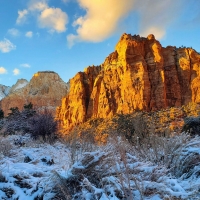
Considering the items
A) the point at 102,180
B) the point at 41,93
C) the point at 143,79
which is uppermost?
the point at 41,93

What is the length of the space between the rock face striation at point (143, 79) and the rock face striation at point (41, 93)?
51132 millimetres

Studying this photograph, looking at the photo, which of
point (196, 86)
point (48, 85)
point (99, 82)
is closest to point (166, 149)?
point (196, 86)

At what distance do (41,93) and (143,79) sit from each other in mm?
73311

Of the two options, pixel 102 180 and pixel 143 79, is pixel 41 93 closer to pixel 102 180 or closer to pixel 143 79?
pixel 143 79

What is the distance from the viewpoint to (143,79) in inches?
1829

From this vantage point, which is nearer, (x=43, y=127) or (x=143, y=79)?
(x=43, y=127)

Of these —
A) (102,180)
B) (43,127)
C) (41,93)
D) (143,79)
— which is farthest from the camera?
(41,93)

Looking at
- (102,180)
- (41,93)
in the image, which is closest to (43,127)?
(102,180)

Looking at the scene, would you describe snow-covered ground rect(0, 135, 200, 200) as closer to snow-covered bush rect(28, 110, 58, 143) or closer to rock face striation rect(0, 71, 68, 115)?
snow-covered bush rect(28, 110, 58, 143)

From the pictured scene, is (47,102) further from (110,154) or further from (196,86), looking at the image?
(110,154)

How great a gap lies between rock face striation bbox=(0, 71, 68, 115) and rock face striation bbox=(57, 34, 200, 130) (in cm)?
5113

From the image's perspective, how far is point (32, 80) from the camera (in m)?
120

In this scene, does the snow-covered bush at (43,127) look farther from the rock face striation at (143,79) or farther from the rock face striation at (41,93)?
A: the rock face striation at (41,93)

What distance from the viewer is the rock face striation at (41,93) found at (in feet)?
334
